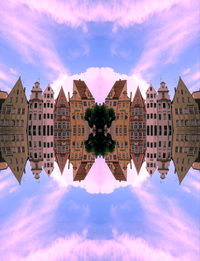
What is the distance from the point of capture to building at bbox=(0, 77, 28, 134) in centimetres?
6291

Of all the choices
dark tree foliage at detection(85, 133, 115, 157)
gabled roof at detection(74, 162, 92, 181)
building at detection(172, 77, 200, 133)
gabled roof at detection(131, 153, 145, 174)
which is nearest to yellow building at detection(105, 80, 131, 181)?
building at detection(172, 77, 200, 133)

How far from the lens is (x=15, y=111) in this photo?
6331 centimetres

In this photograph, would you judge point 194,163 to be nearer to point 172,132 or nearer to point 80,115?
point 172,132

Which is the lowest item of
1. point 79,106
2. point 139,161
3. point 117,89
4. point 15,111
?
point 139,161

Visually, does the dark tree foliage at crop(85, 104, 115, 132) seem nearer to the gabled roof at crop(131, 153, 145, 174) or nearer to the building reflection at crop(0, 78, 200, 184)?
the building reflection at crop(0, 78, 200, 184)

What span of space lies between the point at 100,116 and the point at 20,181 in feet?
148

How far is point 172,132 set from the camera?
63.7 metres

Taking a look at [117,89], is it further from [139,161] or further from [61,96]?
[139,161]

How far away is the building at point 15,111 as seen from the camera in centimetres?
6291

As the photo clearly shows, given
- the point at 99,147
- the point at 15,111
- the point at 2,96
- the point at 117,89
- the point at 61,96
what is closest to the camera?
the point at 99,147

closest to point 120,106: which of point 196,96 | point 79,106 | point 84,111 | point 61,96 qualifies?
point 84,111

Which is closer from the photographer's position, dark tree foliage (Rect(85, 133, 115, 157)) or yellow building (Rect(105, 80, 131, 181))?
dark tree foliage (Rect(85, 133, 115, 157))

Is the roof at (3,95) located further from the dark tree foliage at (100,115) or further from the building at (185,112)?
the building at (185,112)

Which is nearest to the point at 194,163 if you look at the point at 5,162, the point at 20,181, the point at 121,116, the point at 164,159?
the point at 164,159
